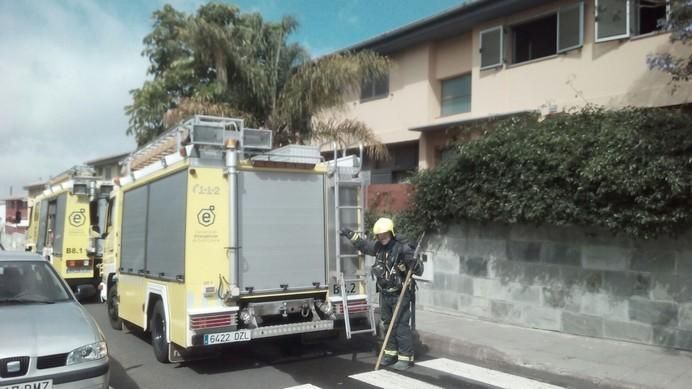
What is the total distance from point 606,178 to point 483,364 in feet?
9.42

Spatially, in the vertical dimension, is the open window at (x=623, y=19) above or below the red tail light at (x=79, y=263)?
above

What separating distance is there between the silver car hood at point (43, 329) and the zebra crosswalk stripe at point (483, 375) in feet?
13.1

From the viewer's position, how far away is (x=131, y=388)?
633cm

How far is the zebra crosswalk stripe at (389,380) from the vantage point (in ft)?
20.6

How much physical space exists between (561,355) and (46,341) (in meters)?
5.84

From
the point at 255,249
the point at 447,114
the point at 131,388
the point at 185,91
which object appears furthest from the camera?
the point at 185,91

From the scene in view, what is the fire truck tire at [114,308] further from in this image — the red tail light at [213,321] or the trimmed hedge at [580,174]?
the trimmed hedge at [580,174]

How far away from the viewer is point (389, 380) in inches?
256

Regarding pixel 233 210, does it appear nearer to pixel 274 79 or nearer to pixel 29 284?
pixel 29 284

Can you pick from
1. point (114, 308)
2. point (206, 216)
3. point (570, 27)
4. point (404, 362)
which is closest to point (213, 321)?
point (206, 216)

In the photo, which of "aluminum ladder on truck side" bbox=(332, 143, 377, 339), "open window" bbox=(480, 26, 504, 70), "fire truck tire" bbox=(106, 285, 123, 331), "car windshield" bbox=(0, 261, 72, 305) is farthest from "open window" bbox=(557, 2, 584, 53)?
"car windshield" bbox=(0, 261, 72, 305)

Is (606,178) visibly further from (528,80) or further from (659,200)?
(528,80)

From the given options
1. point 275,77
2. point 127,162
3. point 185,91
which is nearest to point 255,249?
point 127,162

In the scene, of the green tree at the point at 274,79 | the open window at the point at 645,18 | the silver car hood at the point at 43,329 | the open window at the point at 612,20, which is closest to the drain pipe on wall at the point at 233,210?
the silver car hood at the point at 43,329
